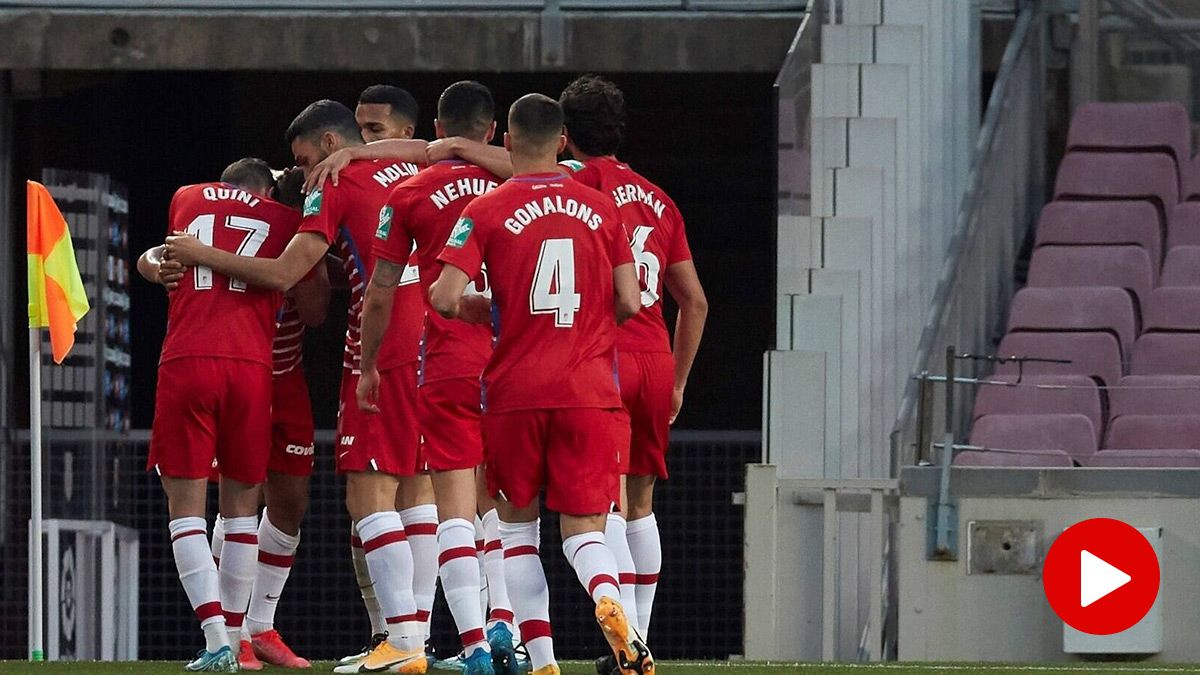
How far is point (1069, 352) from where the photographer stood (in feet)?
38.7

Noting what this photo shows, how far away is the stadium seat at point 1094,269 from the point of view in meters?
12.6

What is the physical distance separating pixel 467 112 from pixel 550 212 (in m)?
0.91

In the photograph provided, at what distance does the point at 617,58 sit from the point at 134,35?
2501 mm

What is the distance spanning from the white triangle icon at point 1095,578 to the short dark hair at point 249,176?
12.3 feet

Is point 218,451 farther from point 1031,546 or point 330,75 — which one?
point 330,75

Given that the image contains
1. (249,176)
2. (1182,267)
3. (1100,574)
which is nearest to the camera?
(249,176)

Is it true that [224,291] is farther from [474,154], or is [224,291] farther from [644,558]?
[644,558]

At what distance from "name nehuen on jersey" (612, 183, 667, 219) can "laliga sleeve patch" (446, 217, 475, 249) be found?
3.13 ft

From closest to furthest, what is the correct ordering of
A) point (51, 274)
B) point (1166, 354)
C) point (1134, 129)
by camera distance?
point (51, 274)
point (1166, 354)
point (1134, 129)

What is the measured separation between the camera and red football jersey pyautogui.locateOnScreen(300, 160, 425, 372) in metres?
7.57

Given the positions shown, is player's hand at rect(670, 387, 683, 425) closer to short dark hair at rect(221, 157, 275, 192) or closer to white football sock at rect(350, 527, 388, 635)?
white football sock at rect(350, 527, 388, 635)

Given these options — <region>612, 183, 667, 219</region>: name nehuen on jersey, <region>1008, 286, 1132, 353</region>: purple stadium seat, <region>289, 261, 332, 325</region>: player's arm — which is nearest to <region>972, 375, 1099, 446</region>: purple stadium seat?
<region>1008, 286, 1132, 353</region>: purple stadium seat

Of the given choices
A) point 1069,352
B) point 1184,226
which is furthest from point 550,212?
point 1184,226

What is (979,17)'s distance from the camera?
13.4m
